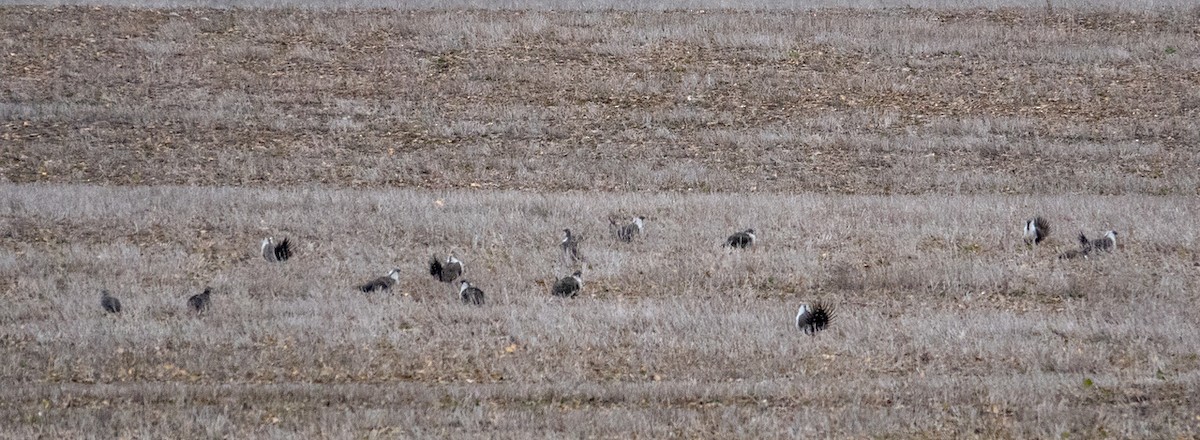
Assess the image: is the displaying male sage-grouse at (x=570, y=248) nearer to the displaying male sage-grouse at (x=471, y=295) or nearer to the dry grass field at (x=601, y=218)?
the dry grass field at (x=601, y=218)

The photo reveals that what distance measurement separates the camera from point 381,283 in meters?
13.5

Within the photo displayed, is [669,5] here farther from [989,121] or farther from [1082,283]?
[1082,283]

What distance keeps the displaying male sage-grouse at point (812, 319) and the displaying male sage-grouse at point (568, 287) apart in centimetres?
243

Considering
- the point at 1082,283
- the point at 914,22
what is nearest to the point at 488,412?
the point at 1082,283

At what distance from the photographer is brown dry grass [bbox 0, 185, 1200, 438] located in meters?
10.1

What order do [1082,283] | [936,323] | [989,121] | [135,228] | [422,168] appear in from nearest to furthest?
[936,323] → [1082,283] → [135,228] → [422,168] → [989,121]

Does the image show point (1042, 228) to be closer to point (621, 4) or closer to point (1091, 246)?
point (1091, 246)

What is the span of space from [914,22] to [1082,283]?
13605 millimetres

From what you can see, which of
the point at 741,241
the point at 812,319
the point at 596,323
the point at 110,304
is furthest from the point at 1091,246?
the point at 110,304

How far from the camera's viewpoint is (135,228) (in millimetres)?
15961

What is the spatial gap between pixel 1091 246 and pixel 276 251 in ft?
31.2

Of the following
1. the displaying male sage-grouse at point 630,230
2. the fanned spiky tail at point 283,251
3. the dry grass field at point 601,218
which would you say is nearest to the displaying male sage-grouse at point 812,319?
the dry grass field at point 601,218

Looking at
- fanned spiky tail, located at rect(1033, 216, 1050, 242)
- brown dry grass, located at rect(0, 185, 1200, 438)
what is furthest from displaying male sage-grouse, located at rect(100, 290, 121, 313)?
fanned spiky tail, located at rect(1033, 216, 1050, 242)

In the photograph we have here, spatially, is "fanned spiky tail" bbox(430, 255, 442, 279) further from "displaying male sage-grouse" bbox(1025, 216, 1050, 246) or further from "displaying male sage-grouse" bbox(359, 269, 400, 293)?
"displaying male sage-grouse" bbox(1025, 216, 1050, 246)
